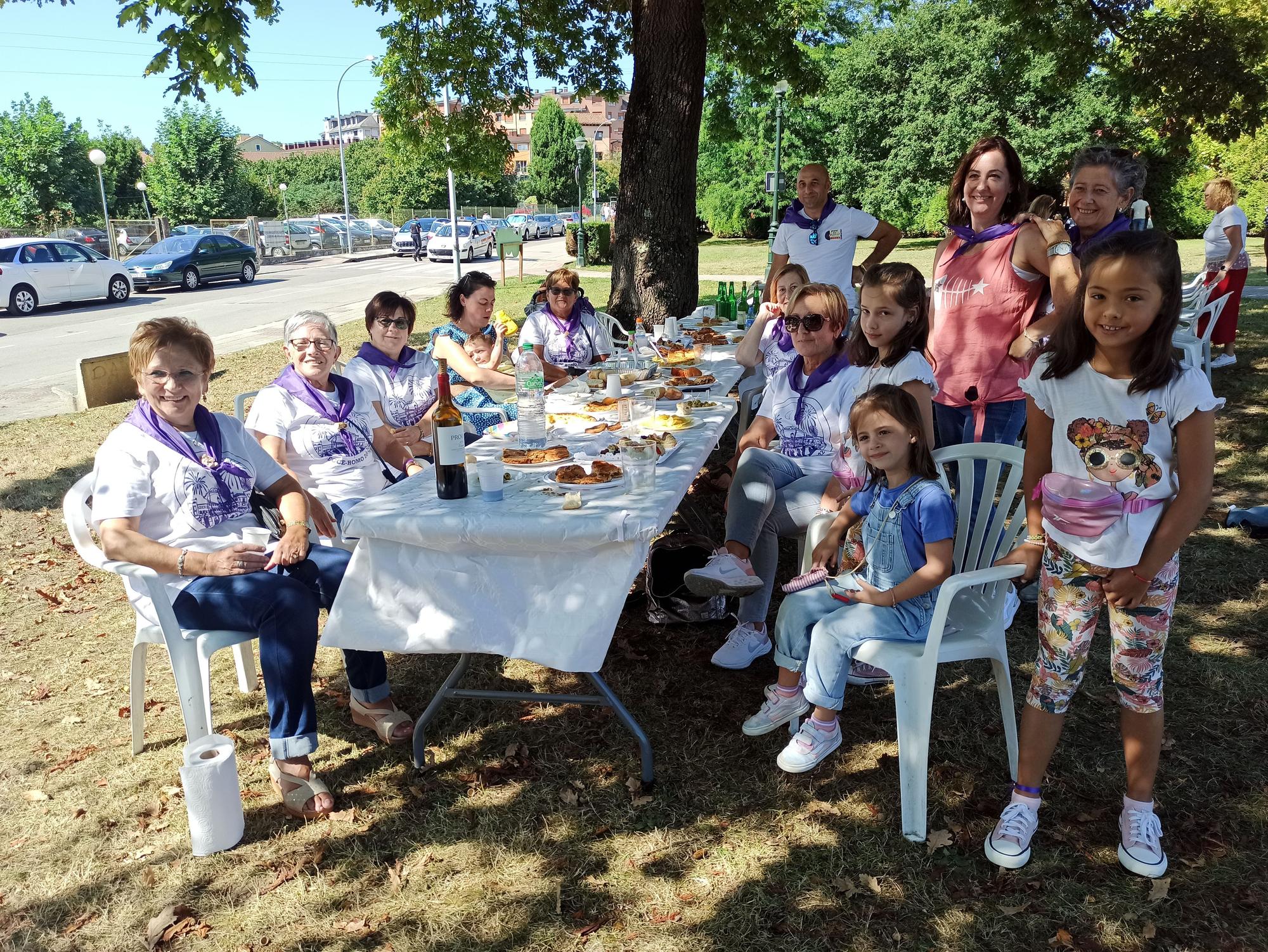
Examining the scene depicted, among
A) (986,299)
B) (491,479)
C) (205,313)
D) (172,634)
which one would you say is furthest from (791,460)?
(205,313)

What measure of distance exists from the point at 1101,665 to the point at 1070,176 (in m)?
2.12

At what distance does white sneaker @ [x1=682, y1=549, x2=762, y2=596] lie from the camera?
334 cm

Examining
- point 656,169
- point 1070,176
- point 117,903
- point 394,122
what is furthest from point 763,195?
point 117,903

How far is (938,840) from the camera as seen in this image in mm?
2742

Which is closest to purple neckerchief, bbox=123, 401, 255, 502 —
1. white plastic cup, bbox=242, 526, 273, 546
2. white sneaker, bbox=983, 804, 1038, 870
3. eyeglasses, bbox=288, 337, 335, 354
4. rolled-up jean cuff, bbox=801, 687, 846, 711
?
white plastic cup, bbox=242, 526, 273, 546

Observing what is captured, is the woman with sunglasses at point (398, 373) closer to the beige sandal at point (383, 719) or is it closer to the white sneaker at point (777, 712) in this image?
the beige sandal at point (383, 719)

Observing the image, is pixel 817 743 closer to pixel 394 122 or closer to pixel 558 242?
pixel 394 122

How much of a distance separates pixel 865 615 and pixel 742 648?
1.05m

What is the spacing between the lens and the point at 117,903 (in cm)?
261

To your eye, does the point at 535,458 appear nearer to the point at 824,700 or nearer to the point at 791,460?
the point at 791,460

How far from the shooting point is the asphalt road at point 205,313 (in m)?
11.0

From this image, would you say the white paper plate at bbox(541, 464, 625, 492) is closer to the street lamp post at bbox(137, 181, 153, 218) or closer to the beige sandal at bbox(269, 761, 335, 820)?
the beige sandal at bbox(269, 761, 335, 820)

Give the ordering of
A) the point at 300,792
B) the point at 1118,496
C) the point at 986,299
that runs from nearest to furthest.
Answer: the point at 1118,496 → the point at 300,792 → the point at 986,299

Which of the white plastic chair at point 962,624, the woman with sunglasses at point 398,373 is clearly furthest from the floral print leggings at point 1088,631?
the woman with sunglasses at point 398,373
